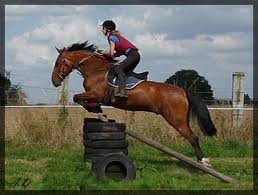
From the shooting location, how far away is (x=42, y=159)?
12.3 meters

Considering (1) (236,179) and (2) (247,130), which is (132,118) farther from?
(1) (236,179)

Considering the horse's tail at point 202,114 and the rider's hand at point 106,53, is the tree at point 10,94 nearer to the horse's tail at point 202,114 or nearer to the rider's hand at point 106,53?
the rider's hand at point 106,53

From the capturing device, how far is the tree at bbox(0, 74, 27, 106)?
16500 millimetres

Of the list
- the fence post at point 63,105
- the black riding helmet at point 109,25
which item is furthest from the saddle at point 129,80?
the fence post at point 63,105

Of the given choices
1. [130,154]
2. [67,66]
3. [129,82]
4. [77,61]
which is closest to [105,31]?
[129,82]

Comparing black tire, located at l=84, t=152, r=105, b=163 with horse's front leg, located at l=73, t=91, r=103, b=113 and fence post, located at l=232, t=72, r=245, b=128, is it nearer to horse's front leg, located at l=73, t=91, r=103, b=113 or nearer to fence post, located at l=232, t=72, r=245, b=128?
horse's front leg, located at l=73, t=91, r=103, b=113

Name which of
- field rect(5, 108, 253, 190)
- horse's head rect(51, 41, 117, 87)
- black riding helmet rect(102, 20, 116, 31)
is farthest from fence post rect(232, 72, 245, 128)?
black riding helmet rect(102, 20, 116, 31)

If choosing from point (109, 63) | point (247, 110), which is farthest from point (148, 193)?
point (247, 110)

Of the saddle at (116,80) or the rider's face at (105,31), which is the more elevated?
the rider's face at (105,31)

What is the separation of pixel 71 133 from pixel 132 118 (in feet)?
5.62

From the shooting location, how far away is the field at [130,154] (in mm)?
9266

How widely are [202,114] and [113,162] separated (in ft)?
9.18

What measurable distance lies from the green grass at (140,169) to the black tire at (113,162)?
0.14m

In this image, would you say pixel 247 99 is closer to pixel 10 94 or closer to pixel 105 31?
pixel 10 94
